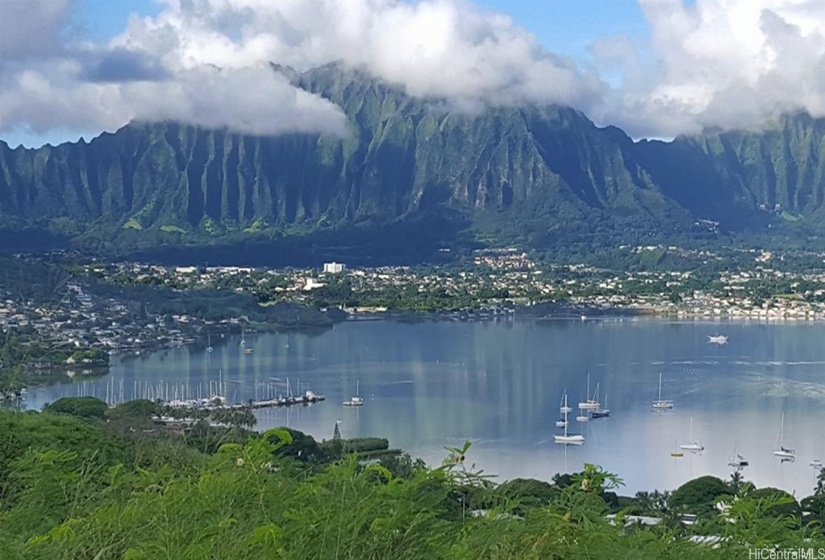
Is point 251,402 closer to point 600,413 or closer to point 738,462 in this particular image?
point 600,413

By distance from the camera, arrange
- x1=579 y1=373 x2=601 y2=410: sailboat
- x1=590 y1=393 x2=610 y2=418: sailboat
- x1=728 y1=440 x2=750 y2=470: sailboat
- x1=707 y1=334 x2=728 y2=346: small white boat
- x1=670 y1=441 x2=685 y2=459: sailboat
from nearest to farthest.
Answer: x1=728 y1=440 x2=750 y2=470: sailboat → x1=670 y1=441 x2=685 y2=459: sailboat → x1=590 y1=393 x2=610 y2=418: sailboat → x1=579 y1=373 x2=601 y2=410: sailboat → x1=707 y1=334 x2=728 y2=346: small white boat

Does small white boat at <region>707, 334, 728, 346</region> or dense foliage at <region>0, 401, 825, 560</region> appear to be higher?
dense foliage at <region>0, 401, 825, 560</region>

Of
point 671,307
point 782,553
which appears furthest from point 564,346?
point 782,553

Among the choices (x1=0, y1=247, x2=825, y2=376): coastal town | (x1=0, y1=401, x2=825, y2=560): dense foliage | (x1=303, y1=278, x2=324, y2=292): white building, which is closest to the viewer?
(x1=0, y1=401, x2=825, y2=560): dense foliage

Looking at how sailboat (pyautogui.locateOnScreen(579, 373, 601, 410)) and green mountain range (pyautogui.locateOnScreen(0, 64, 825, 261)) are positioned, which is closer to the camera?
sailboat (pyautogui.locateOnScreen(579, 373, 601, 410))

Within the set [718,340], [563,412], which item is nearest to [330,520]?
[563,412]

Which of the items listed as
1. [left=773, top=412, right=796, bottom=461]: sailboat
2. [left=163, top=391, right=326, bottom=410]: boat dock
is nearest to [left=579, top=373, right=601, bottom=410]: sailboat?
[left=773, top=412, right=796, bottom=461]: sailboat

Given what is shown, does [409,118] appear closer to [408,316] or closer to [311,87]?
[311,87]

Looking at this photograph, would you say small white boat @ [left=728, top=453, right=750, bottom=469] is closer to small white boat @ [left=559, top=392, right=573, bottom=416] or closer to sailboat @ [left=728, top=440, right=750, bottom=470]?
sailboat @ [left=728, top=440, right=750, bottom=470]
